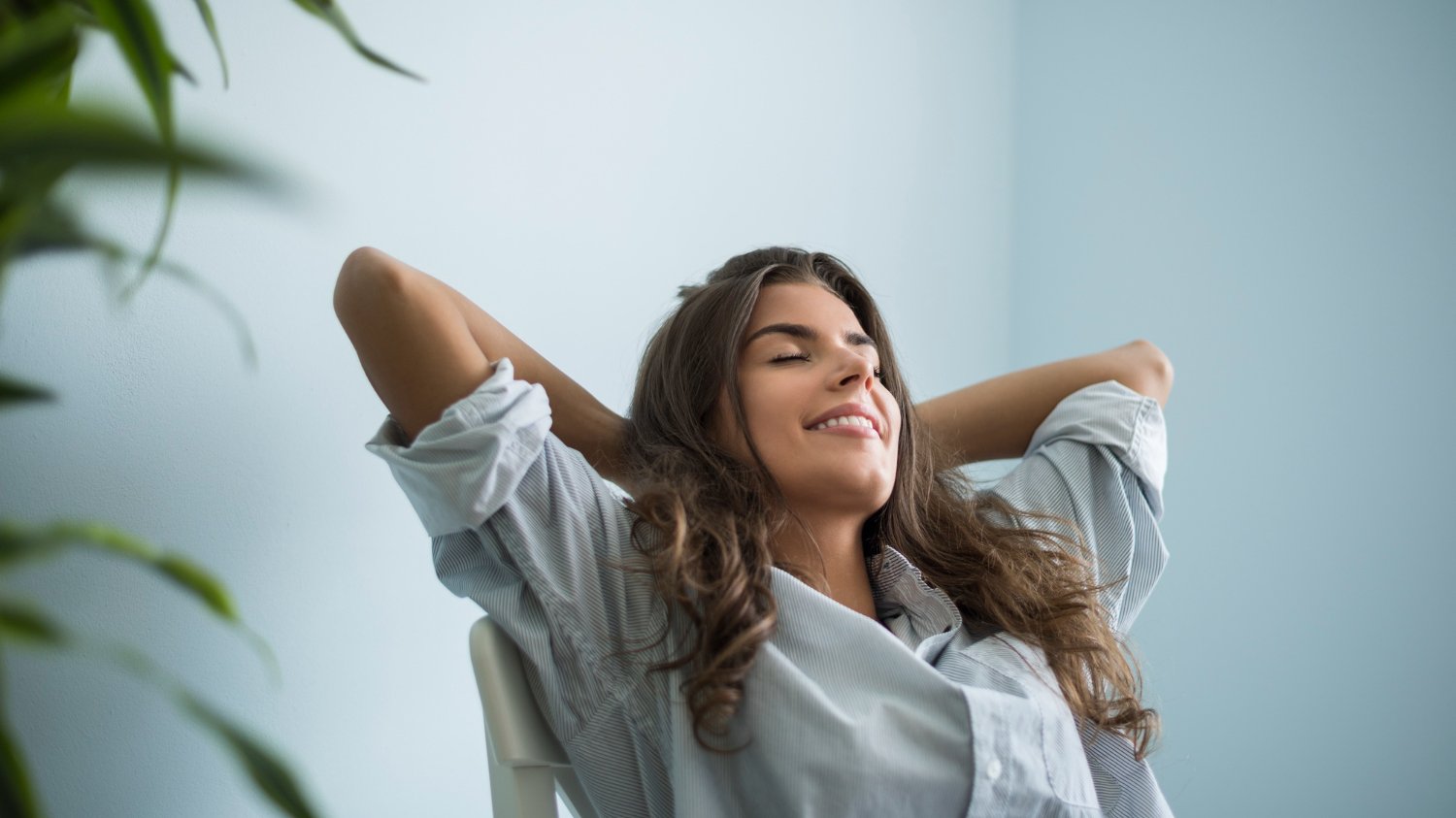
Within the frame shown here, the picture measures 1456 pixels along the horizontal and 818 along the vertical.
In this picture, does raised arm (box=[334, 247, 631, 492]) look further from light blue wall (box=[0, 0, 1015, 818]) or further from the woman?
light blue wall (box=[0, 0, 1015, 818])

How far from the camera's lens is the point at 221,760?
39.1 inches

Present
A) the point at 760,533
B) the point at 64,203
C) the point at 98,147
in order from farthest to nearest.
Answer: the point at 760,533, the point at 64,203, the point at 98,147

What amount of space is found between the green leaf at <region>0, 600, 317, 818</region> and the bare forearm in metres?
0.71

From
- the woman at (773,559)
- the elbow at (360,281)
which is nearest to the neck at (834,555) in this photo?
the woman at (773,559)

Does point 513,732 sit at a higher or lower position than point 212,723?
lower

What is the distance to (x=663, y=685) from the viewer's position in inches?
39.1

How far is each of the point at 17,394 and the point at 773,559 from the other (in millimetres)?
800

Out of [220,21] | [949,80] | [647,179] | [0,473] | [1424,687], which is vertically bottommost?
[1424,687]

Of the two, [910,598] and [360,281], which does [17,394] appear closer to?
[360,281]

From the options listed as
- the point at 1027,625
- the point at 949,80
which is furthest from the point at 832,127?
the point at 1027,625

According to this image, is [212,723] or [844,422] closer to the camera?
[212,723]

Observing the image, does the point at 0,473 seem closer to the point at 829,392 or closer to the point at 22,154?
the point at 22,154

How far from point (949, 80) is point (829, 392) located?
1181mm

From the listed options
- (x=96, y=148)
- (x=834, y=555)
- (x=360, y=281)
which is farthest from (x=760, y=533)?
(x=96, y=148)
